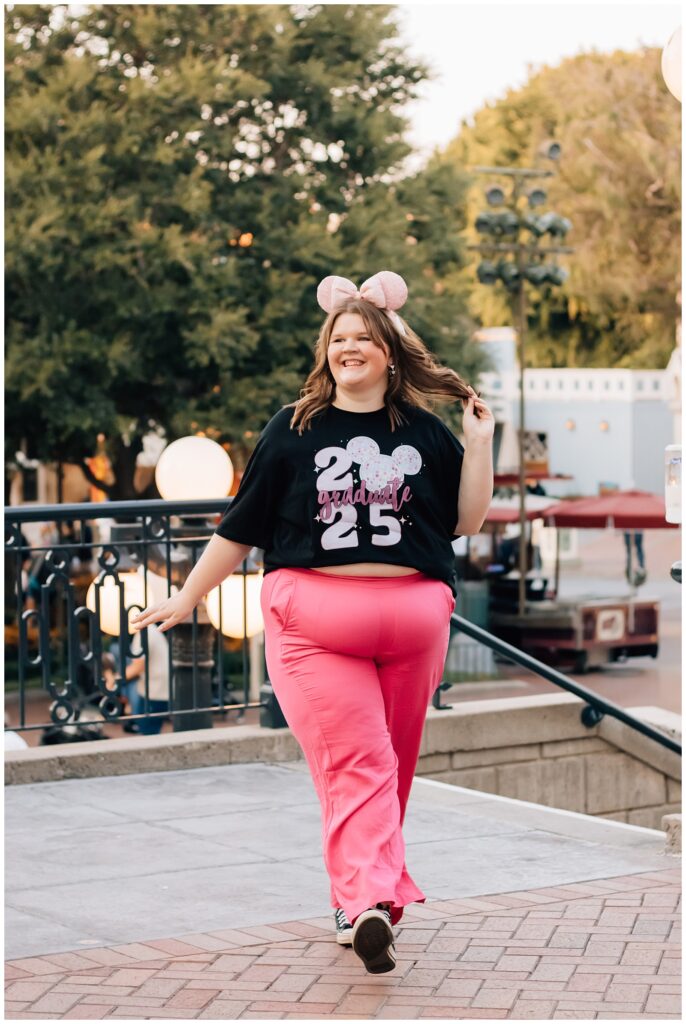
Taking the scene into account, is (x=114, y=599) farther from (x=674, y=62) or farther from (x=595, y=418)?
(x=595, y=418)

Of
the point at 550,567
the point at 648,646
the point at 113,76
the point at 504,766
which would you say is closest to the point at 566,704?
the point at 504,766

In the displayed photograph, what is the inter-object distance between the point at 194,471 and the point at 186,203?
44.6 feet

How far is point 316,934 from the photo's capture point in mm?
4590

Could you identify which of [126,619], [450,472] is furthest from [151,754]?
[450,472]

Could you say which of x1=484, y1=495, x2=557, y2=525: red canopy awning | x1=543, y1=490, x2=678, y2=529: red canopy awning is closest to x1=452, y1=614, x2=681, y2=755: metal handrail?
x1=543, y1=490, x2=678, y2=529: red canopy awning

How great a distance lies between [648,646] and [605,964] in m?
17.8

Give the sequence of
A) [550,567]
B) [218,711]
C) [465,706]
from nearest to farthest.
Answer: [218,711] < [465,706] < [550,567]

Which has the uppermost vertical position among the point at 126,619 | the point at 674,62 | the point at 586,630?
the point at 674,62

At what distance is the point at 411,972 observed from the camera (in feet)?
13.8

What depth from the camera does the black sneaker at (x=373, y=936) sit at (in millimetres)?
3902

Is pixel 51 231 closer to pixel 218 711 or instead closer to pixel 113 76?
pixel 113 76

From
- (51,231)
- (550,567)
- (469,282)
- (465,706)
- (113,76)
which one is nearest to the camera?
(465,706)

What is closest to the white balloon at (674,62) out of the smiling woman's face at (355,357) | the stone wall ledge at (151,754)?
the smiling woman's face at (355,357)

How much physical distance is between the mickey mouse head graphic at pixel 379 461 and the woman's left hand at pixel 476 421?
19 cm
